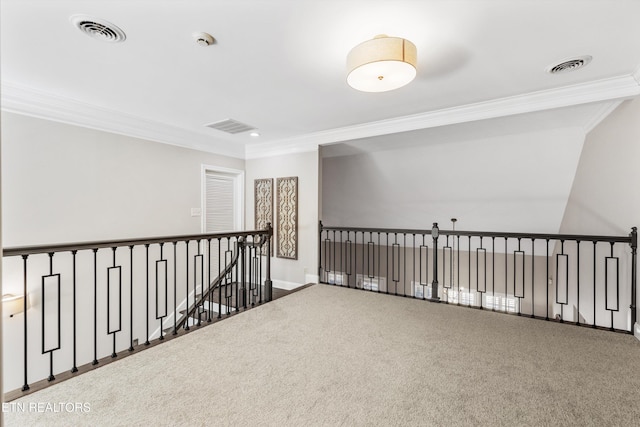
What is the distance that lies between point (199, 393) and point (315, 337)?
3.74ft

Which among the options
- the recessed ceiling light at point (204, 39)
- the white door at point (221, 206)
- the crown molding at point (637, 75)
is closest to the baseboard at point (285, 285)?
the white door at point (221, 206)

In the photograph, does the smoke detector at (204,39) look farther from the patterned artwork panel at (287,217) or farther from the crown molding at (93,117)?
the patterned artwork panel at (287,217)

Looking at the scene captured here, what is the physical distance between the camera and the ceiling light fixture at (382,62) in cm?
233

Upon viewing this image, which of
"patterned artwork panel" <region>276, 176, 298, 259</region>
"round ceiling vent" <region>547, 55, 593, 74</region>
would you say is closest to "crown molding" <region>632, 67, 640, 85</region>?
"round ceiling vent" <region>547, 55, 593, 74</region>

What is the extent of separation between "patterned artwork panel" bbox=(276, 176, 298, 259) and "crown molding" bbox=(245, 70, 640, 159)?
2.16 ft

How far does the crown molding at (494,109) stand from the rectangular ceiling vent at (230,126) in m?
0.88

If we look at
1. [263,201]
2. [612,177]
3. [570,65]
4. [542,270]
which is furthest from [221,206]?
[542,270]

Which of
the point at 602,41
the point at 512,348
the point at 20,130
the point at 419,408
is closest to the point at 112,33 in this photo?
the point at 20,130

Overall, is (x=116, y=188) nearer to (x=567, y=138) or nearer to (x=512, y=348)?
(x=512, y=348)

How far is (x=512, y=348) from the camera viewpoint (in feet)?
9.20

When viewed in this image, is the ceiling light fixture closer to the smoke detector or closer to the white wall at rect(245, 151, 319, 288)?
the smoke detector

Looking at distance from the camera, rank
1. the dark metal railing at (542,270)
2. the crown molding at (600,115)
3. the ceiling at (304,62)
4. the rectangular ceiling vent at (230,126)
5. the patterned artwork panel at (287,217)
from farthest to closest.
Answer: the patterned artwork panel at (287,217), the rectangular ceiling vent at (230,126), the crown molding at (600,115), the dark metal railing at (542,270), the ceiling at (304,62)

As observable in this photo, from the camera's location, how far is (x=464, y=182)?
591cm

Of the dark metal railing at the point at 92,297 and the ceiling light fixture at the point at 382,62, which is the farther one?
the dark metal railing at the point at 92,297
